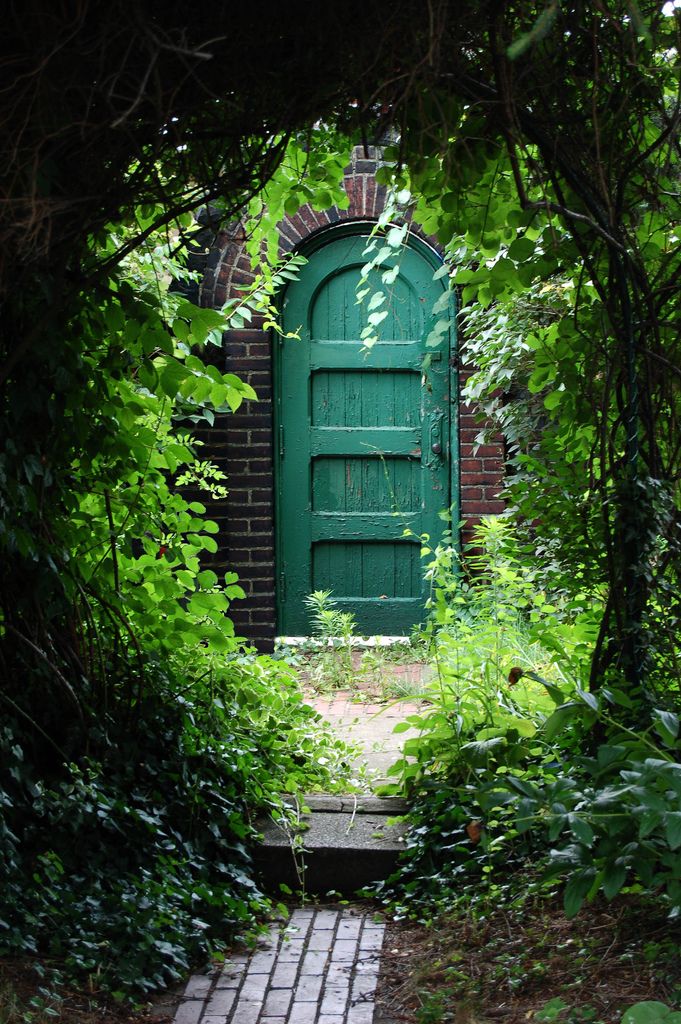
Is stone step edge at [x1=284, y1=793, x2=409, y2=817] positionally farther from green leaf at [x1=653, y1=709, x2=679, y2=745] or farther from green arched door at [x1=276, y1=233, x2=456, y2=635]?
green arched door at [x1=276, y1=233, x2=456, y2=635]

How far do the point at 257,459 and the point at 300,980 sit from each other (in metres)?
4.08

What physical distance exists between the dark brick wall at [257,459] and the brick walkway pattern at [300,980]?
3.34 meters

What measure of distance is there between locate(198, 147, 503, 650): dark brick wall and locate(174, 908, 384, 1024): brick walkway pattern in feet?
10.9

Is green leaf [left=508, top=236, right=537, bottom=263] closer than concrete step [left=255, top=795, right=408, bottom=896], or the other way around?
green leaf [left=508, top=236, right=537, bottom=263]

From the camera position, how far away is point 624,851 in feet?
9.00

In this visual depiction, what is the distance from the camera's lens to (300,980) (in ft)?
11.0

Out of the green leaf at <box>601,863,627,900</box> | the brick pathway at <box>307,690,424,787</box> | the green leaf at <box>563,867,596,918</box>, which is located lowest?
the brick pathway at <box>307,690,424,787</box>

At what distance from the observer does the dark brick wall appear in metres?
7.00

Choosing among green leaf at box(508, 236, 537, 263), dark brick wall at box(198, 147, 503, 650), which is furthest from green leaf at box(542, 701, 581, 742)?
dark brick wall at box(198, 147, 503, 650)

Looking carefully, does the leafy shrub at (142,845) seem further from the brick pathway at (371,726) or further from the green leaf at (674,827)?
the green leaf at (674,827)

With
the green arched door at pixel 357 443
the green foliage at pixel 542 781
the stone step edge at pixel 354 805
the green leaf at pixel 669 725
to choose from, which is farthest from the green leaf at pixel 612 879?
the green arched door at pixel 357 443

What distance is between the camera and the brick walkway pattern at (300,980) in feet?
10.3

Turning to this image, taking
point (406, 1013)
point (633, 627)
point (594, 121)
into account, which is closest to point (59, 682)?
point (406, 1013)

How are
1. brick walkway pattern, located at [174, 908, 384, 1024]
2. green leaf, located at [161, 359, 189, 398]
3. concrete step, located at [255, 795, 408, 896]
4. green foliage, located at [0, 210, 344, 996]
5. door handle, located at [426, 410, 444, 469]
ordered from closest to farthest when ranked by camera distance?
brick walkway pattern, located at [174, 908, 384, 1024] → green foliage, located at [0, 210, 344, 996] → green leaf, located at [161, 359, 189, 398] → concrete step, located at [255, 795, 408, 896] → door handle, located at [426, 410, 444, 469]
